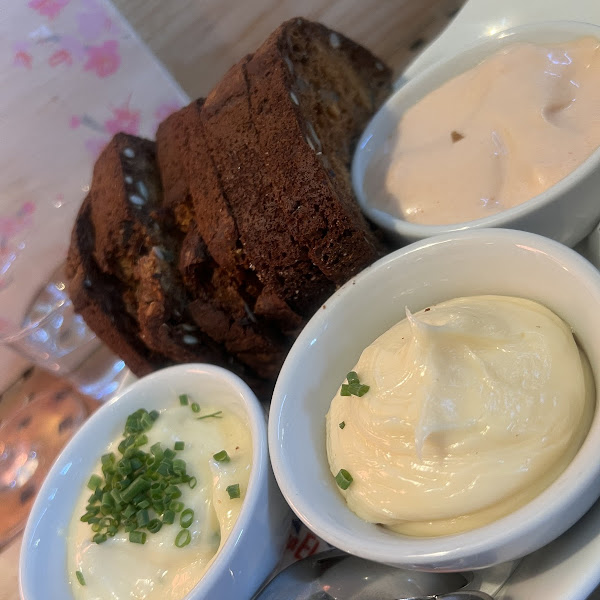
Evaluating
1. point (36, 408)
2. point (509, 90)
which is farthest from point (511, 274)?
point (36, 408)

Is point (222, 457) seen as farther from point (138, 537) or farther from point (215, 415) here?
point (138, 537)

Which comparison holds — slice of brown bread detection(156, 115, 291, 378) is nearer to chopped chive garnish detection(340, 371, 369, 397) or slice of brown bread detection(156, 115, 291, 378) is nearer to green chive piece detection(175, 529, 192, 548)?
chopped chive garnish detection(340, 371, 369, 397)

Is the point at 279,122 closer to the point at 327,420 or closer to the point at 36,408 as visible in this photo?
the point at 327,420

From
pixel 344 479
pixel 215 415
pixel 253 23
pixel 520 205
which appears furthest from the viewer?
pixel 253 23

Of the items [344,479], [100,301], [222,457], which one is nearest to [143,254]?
[100,301]

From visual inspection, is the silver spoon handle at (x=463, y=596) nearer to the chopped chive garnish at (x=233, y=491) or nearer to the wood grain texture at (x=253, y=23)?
the chopped chive garnish at (x=233, y=491)

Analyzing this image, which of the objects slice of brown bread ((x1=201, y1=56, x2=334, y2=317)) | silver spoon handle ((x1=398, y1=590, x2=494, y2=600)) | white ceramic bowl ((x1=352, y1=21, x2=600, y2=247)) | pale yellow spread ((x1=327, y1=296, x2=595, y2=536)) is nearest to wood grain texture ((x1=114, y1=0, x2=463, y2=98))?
white ceramic bowl ((x1=352, y1=21, x2=600, y2=247))
